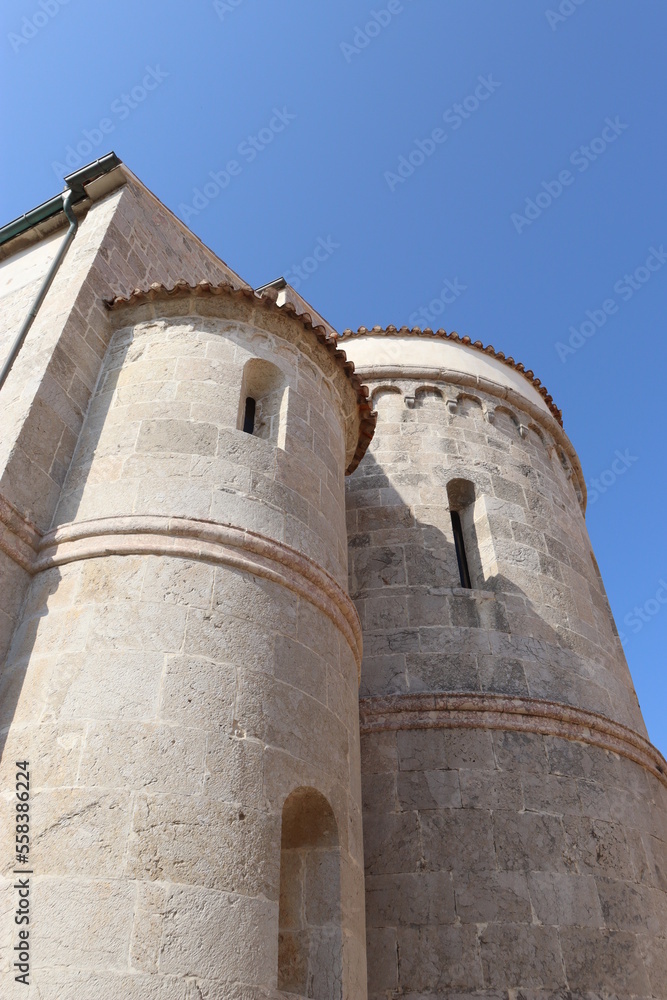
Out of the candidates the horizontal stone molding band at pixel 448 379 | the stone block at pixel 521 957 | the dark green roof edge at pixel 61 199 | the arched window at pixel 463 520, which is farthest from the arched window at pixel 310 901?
the dark green roof edge at pixel 61 199

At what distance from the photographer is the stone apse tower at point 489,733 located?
6113 mm

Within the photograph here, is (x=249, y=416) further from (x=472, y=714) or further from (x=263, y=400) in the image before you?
(x=472, y=714)

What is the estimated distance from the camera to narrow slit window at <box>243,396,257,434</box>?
666 centimetres

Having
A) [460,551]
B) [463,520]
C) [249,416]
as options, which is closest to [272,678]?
[249,416]

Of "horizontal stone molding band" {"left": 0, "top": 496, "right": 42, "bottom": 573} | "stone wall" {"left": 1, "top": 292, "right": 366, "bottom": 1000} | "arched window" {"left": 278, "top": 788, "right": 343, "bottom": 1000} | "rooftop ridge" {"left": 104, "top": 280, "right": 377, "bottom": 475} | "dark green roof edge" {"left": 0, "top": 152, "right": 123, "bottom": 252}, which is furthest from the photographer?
"dark green roof edge" {"left": 0, "top": 152, "right": 123, "bottom": 252}

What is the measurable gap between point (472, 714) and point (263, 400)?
3.66 m

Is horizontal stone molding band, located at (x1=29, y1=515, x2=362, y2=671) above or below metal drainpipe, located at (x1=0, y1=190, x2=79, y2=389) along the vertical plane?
below

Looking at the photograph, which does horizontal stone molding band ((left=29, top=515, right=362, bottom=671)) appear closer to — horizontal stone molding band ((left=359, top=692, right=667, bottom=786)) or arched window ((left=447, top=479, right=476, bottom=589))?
horizontal stone molding band ((left=359, top=692, right=667, bottom=786))

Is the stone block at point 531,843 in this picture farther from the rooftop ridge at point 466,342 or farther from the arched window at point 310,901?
the rooftop ridge at point 466,342

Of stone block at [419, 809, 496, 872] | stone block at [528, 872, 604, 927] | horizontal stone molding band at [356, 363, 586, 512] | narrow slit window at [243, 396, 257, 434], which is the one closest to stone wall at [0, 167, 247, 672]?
narrow slit window at [243, 396, 257, 434]

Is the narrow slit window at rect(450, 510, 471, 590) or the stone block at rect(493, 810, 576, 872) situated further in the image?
the narrow slit window at rect(450, 510, 471, 590)

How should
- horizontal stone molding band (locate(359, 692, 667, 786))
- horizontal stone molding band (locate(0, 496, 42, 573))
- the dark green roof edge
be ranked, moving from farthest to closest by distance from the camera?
the dark green roof edge, horizontal stone molding band (locate(359, 692, 667, 786)), horizontal stone molding band (locate(0, 496, 42, 573))

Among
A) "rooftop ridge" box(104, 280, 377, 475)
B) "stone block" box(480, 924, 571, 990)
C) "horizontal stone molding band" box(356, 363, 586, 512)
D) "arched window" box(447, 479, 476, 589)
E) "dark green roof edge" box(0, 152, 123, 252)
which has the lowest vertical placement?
"stone block" box(480, 924, 571, 990)

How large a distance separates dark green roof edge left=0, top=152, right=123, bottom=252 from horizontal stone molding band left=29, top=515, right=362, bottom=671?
17.2 ft
